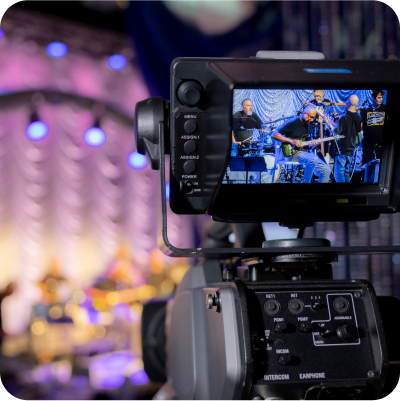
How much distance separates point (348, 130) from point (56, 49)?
17.8 feet

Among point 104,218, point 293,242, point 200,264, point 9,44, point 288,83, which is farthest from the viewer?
point 104,218

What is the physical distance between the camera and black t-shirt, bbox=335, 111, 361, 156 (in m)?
0.67

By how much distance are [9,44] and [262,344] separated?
5.58m

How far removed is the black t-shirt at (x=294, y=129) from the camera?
67cm

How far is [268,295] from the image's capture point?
62 cm

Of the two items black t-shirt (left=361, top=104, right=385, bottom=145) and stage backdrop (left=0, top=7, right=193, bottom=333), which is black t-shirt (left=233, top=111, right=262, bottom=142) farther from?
stage backdrop (left=0, top=7, right=193, bottom=333)

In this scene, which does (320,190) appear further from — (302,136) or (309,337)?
(309,337)

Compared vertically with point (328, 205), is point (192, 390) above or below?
below

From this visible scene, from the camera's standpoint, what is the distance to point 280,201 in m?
0.69

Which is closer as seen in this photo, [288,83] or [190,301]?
[288,83]

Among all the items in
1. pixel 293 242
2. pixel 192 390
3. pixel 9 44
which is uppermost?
pixel 9 44

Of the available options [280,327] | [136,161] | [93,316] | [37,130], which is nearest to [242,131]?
[280,327]

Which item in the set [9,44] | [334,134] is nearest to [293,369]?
[334,134]

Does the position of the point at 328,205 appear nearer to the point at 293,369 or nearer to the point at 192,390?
the point at 293,369
